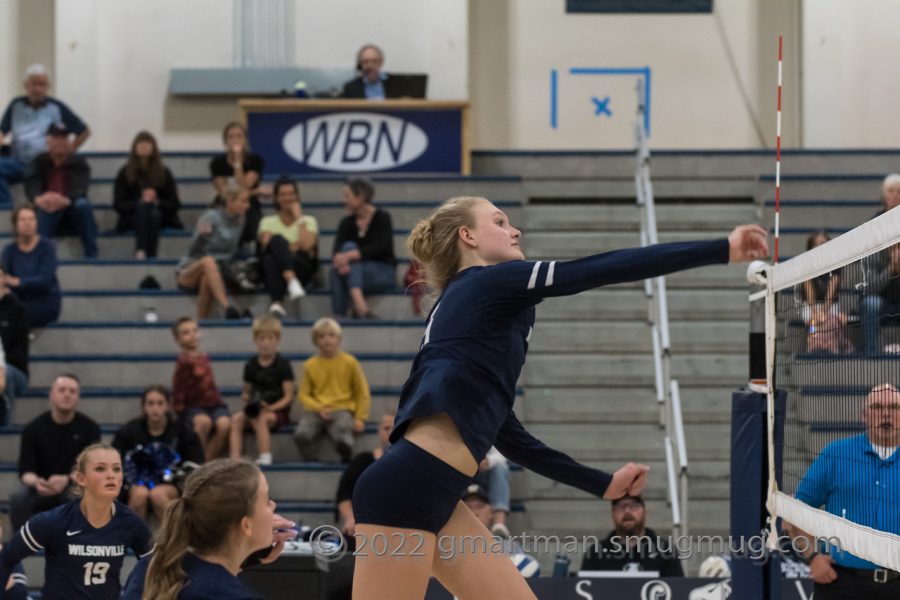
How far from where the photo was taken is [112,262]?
12.6 m

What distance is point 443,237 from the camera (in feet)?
14.1

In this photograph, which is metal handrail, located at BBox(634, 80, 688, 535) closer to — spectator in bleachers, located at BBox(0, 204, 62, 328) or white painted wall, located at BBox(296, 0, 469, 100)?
white painted wall, located at BBox(296, 0, 469, 100)

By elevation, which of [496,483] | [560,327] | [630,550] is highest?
[560,327]

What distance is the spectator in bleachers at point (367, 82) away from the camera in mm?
13695

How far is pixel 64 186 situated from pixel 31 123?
0.96 m

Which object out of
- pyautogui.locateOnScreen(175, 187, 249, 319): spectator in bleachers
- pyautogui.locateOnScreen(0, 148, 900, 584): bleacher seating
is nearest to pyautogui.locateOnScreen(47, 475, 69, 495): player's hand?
pyautogui.locateOnScreen(0, 148, 900, 584): bleacher seating

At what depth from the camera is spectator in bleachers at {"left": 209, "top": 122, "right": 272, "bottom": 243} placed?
40.9 ft

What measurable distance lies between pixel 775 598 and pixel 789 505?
22.0 inches

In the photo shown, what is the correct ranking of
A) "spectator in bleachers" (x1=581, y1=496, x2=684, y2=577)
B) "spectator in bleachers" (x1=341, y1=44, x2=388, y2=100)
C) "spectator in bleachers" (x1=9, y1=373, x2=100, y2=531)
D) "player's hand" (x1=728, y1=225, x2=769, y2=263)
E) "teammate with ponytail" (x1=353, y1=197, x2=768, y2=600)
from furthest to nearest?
"spectator in bleachers" (x1=341, y1=44, x2=388, y2=100)
"spectator in bleachers" (x1=9, y1=373, x2=100, y2=531)
"spectator in bleachers" (x1=581, y1=496, x2=684, y2=577)
"teammate with ponytail" (x1=353, y1=197, x2=768, y2=600)
"player's hand" (x1=728, y1=225, x2=769, y2=263)

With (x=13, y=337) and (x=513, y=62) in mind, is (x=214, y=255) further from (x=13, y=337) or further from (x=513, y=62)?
(x=513, y=62)

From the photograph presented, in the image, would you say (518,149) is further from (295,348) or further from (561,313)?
(295,348)

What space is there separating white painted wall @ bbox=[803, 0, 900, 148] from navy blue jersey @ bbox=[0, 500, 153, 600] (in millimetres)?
9590

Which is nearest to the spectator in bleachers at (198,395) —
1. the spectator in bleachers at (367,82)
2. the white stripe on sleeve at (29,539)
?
the white stripe on sleeve at (29,539)

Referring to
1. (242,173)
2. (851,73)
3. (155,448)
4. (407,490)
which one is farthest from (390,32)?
(407,490)
